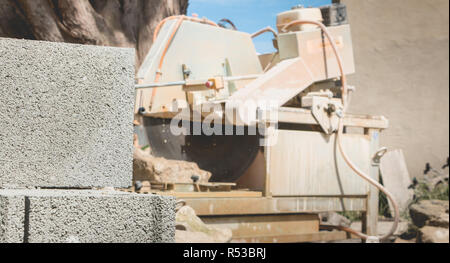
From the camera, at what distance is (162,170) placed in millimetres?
3602

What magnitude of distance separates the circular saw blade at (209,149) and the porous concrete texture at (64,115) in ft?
6.91

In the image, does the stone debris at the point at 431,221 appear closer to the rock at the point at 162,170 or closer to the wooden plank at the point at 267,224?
the wooden plank at the point at 267,224

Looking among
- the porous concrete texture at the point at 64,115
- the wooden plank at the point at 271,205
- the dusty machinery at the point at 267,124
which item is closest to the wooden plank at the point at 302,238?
the dusty machinery at the point at 267,124

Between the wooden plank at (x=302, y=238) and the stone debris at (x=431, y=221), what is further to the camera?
the stone debris at (x=431, y=221)

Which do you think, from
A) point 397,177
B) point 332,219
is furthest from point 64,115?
point 397,177

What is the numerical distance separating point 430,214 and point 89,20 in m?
3.41

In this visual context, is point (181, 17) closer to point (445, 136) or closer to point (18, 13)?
point (18, 13)

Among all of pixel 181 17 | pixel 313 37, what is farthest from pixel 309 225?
pixel 181 17

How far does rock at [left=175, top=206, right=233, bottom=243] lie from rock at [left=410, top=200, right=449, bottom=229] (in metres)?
2.55

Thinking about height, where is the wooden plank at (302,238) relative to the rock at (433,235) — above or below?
above

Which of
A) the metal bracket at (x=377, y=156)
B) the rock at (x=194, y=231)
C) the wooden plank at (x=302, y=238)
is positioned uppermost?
the metal bracket at (x=377, y=156)

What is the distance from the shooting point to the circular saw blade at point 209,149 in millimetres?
3797

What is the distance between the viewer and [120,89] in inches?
64.7

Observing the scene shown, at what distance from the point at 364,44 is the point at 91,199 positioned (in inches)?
245
